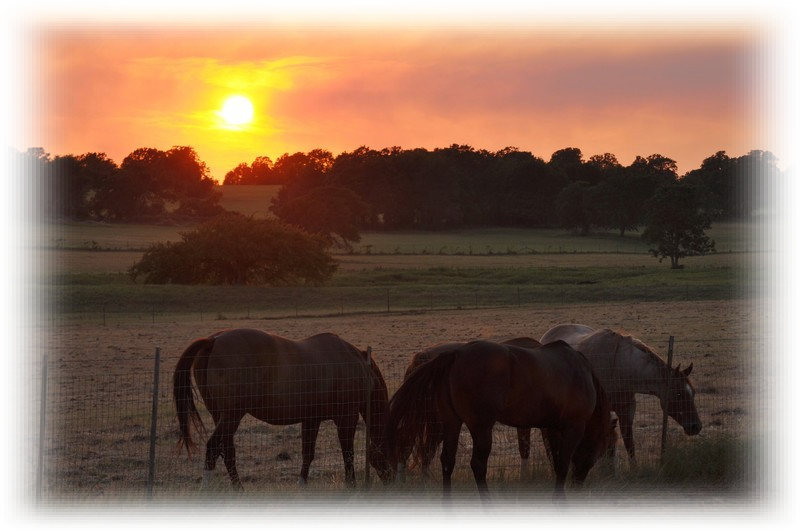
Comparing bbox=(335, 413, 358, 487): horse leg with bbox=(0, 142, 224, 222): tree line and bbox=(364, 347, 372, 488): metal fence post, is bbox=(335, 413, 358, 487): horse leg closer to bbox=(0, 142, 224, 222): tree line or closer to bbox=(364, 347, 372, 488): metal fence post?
bbox=(364, 347, 372, 488): metal fence post

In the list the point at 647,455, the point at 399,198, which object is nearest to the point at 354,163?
the point at 399,198

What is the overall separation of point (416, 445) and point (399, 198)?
110m

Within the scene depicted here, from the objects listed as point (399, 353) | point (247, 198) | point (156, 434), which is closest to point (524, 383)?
point (156, 434)

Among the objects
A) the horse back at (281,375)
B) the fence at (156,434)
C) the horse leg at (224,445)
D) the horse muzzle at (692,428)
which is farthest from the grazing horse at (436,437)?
the horse muzzle at (692,428)

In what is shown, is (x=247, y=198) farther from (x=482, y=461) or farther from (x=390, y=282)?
(x=482, y=461)

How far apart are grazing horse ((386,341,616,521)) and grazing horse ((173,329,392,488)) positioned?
983 mm

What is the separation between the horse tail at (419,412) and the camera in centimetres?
937

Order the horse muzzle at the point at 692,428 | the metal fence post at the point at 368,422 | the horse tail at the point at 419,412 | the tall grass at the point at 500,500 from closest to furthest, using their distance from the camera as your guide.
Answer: the tall grass at the point at 500,500 → the horse tail at the point at 419,412 → the metal fence post at the point at 368,422 → the horse muzzle at the point at 692,428

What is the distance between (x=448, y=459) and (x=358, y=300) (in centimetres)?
3702

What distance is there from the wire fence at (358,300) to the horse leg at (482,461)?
30500 millimetres

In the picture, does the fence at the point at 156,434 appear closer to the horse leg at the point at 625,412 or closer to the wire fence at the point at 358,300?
the horse leg at the point at 625,412

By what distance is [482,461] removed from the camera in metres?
9.27

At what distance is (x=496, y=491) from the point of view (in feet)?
33.2

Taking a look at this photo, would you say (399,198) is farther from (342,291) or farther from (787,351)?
(787,351)
